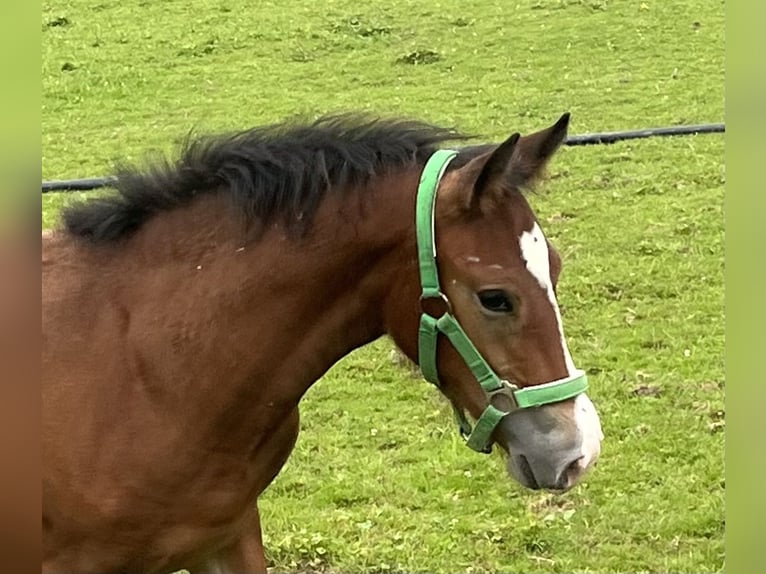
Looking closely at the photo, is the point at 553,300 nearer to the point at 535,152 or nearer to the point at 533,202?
the point at 535,152

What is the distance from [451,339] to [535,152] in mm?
351

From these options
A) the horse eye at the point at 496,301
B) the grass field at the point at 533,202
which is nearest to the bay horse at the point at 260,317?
the horse eye at the point at 496,301

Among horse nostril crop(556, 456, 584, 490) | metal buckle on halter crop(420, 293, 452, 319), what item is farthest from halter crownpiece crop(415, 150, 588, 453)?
horse nostril crop(556, 456, 584, 490)

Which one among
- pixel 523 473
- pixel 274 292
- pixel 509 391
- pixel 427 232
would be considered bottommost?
pixel 523 473

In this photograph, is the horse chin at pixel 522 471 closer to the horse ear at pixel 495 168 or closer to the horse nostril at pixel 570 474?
the horse nostril at pixel 570 474

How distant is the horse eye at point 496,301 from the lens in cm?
150

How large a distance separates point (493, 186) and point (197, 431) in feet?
2.18

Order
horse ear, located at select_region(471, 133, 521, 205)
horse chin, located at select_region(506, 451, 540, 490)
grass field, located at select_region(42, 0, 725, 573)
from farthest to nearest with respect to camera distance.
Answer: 1. grass field, located at select_region(42, 0, 725, 573)
2. horse chin, located at select_region(506, 451, 540, 490)
3. horse ear, located at select_region(471, 133, 521, 205)

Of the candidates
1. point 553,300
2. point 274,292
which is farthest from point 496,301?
point 274,292

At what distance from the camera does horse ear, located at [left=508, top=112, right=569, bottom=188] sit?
159 cm

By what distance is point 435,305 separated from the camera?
5.06 feet

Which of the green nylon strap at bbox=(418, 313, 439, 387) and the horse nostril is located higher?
the green nylon strap at bbox=(418, 313, 439, 387)

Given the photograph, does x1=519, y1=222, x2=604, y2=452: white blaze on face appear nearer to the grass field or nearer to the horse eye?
the horse eye

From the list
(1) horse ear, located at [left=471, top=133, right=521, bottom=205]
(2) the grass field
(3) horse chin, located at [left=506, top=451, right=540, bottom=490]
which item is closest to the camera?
(1) horse ear, located at [left=471, top=133, right=521, bottom=205]
